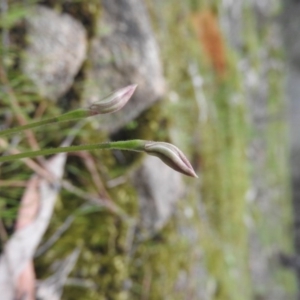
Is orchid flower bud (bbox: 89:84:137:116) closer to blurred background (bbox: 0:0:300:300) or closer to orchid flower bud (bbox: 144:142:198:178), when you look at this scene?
orchid flower bud (bbox: 144:142:198:178)

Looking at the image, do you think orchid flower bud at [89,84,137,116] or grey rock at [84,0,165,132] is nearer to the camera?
orchid flower bud at [89,84,137,116]

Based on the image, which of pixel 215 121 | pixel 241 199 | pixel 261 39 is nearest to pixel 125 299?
pixel 215 121

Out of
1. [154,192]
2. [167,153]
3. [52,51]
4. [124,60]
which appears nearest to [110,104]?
[167,153]

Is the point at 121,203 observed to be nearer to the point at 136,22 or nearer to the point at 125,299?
the point at 125,299

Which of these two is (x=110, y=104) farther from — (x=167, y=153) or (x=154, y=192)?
(x=154, y=192)

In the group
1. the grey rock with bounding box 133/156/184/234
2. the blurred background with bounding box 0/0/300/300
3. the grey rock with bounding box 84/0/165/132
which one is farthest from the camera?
the grey rock with bounding box 133/156/184/234

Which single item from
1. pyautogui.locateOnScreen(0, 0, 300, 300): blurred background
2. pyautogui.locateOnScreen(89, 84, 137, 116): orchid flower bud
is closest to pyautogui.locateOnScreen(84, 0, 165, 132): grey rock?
pyautogui.locateOnScreen(0, 0, 300, 300): blurred background

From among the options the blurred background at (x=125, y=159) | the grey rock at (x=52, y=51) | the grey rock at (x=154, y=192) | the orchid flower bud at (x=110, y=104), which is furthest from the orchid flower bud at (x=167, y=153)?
the grey rock at (x=154, y=192)
